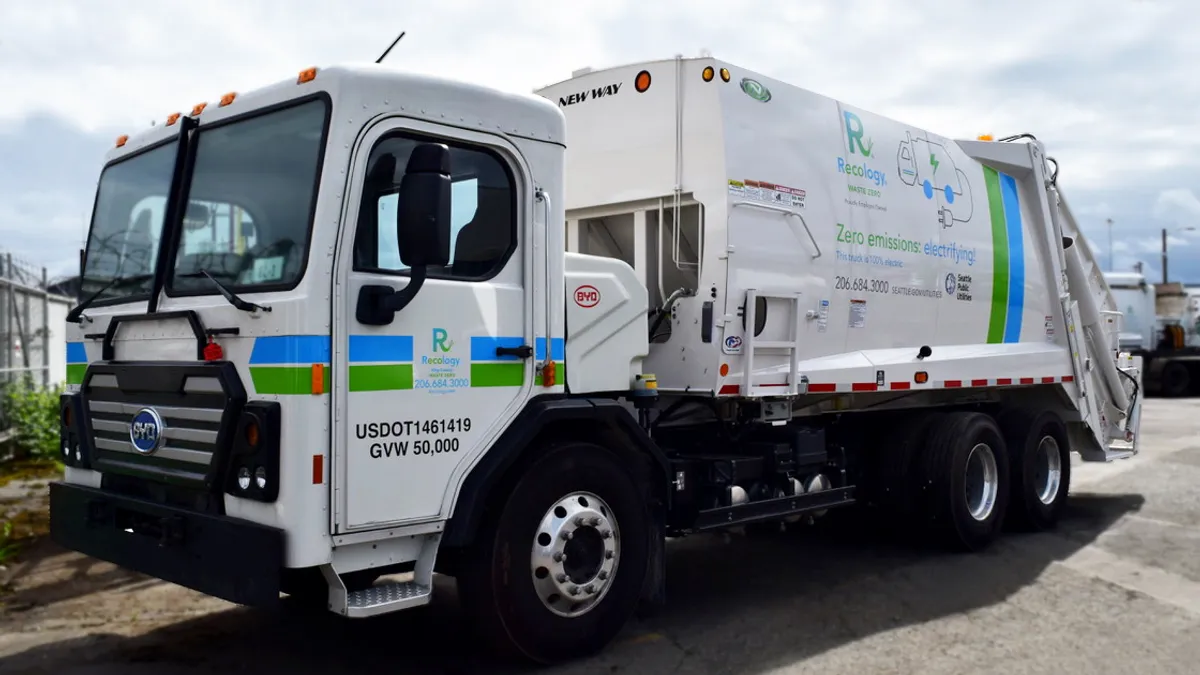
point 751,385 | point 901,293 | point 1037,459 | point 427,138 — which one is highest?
point 427,138

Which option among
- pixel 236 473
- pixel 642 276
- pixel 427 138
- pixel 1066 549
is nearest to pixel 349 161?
pixel 427 138

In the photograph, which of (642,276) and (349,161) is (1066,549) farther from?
(349,161)

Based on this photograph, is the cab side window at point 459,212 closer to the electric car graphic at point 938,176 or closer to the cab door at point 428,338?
the cab door at point 428,338

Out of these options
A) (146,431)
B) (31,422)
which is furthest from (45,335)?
(146,431)

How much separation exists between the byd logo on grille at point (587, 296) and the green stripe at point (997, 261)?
419 cm

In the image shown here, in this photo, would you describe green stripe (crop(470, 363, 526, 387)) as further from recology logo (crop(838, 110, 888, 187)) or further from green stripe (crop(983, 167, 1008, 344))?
green stripe (crop(983, 167, 1008, 344))

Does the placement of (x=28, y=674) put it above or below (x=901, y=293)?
below

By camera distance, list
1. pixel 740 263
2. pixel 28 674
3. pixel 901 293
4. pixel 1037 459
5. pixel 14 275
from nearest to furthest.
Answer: pixel 28 674 → pixel 740 263 → pixel 901 293 → pixel 1037 459 → pixel 14 275

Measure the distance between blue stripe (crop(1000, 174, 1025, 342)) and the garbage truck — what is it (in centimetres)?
127

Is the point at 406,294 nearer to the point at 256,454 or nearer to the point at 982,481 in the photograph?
the point at 256,454

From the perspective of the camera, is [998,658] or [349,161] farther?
[998,658]

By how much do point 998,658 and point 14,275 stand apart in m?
11.3

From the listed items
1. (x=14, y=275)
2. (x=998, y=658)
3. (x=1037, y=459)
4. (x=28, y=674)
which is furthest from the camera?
(x=14, y=275)

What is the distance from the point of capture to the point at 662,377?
6.06 m
